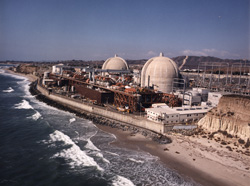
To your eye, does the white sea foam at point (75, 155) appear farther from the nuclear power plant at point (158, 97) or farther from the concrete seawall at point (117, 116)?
the nuclear power plant at point (158, 97)

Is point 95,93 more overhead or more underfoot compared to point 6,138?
more overhead

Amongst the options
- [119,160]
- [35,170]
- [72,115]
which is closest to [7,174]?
[35,170]

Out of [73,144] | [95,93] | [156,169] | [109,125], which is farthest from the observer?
[95,93]

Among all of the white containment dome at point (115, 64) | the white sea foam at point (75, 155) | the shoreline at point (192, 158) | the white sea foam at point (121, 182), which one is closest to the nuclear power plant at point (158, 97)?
the shoreline at point (192, 158)

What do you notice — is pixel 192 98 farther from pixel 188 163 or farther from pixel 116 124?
pixel 188 163

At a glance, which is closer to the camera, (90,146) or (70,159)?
(70,159)

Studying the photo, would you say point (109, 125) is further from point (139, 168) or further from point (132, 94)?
point (139, 168)

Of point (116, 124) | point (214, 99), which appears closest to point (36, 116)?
point (116, 124)

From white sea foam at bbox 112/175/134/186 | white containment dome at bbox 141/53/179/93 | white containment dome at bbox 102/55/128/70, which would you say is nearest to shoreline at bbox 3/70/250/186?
white sea foam at bbox 112/175/134/186
